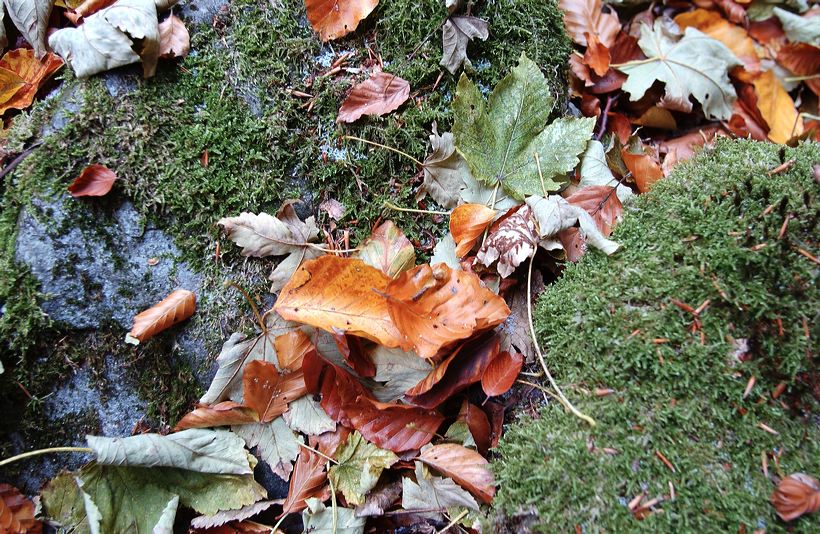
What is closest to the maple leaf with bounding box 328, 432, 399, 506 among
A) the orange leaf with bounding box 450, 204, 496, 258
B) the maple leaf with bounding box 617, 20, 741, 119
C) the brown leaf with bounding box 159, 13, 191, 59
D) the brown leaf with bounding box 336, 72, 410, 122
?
the orange leaf with bounding box 450, 204, 496, 258

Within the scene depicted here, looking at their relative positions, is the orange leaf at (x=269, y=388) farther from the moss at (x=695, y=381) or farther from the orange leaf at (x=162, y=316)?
the moss at (x=695, y=381)

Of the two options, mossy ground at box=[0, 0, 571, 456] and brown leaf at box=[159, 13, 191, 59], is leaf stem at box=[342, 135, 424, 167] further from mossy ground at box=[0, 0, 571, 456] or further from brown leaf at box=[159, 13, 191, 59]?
brown leaf at box=[159, 13, 191, 59]

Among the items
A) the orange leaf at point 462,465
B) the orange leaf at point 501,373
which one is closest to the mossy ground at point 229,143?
the orange leaf at point 501,373

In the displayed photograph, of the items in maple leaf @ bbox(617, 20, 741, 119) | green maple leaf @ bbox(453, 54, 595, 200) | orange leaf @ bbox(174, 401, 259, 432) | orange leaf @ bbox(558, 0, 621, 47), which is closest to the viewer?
orange leaf @ bbox(174, 401, 259, 432)

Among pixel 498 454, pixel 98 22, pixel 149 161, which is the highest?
pixel 98 22

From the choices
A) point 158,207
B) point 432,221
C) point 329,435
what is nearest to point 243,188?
point 158,207

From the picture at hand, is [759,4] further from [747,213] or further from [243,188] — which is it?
[243,188]
